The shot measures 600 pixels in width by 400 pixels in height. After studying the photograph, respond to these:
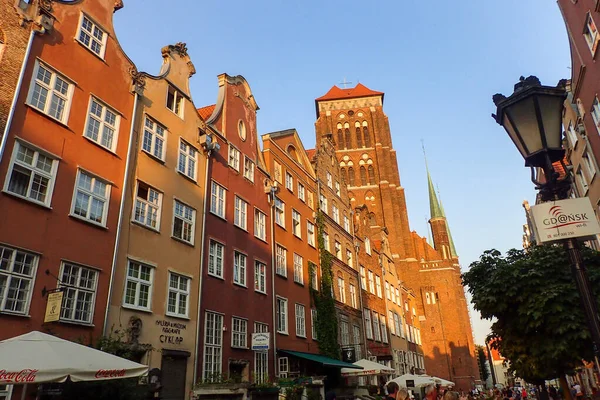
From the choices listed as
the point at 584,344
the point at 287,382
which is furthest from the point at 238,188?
the point at 584,344

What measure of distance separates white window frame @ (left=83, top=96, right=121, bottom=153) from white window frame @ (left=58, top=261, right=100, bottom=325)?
4316mm

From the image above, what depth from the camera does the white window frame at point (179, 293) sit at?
16.9 metres

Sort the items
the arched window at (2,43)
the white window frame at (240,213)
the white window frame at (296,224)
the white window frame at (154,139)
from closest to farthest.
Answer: the arched window at (2,43), the white window frame at (154,139), the white window frame at (240,213), the white window frame at (296,224)

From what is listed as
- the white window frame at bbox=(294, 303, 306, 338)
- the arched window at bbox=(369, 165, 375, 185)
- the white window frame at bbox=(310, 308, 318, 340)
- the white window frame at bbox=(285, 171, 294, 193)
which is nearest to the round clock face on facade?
the white window frame at bbox=(285, 171, 294, 193)

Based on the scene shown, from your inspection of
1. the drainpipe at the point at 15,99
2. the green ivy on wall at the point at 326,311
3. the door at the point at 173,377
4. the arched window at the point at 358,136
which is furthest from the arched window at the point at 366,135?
the drainpipe at the point at 15,99

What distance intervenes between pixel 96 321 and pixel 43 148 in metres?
5.41

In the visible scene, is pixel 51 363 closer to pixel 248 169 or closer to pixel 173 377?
pixel 173 377

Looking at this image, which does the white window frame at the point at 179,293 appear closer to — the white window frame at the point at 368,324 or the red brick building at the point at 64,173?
the red brick building at the point at 64,173

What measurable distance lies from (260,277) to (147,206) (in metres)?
8.19

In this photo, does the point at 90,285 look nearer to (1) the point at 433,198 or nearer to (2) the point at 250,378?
(2) the point at 250,378

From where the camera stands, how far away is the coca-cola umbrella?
797cm

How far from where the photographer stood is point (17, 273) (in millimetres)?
11844

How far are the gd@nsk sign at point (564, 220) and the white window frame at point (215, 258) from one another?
15.8 meters

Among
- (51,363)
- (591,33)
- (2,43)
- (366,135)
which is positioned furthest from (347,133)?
(51,363)
